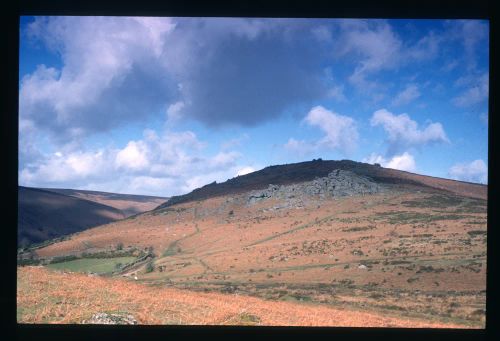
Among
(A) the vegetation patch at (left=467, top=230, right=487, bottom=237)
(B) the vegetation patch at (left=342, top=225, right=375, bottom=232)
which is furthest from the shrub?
(A) the vegetation patch at (left=467, top=230, right=487, bottom=237)

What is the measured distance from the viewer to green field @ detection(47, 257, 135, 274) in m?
32.2

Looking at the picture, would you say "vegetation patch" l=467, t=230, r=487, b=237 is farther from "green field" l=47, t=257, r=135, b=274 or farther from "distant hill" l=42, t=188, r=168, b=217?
"distant hill" l=42, t=188, r=168, b=217

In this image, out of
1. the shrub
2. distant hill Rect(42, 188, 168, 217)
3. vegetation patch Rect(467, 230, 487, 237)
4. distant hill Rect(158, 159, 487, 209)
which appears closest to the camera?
the shrub

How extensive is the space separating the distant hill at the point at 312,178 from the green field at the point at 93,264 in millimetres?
29598

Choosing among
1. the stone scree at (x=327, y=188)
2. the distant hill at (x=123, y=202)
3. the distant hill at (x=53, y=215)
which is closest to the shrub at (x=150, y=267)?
the stone scree at (x=327, y=188)

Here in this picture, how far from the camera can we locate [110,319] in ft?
20.8

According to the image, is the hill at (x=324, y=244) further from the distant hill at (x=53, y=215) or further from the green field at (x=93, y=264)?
the distant hill at (x=53, y=215)

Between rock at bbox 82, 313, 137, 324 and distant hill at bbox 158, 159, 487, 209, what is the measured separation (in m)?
54.2

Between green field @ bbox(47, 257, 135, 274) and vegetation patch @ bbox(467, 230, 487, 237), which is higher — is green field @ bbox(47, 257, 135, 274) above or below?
Answer: below

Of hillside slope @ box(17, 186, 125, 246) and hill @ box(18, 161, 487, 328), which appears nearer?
hill @ box(18, 161, 487, 328)

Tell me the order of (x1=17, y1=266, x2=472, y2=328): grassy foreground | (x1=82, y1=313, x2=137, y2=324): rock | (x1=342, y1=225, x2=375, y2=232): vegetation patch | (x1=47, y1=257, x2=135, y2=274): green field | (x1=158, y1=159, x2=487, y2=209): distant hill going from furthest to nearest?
(x1=158, y1=159, x2=487, y2=209): distant hill
(x1=342, y1=225, x2=375, y2=232): vegetation patch
(x1=47, y1=257, x2=135, y2=274): green field
(x1=17, y1=266, x2=472, y2=328): grassy foreground
(x1=82, y1=313, x2=137, y2=324): rock

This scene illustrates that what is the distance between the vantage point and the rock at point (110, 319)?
6.26m

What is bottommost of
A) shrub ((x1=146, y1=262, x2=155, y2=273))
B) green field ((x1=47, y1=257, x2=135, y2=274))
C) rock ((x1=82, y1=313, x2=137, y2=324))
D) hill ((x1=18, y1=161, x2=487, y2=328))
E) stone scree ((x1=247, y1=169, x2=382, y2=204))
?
green field ((x1=47, y1=257, x2=135, y2=274))
